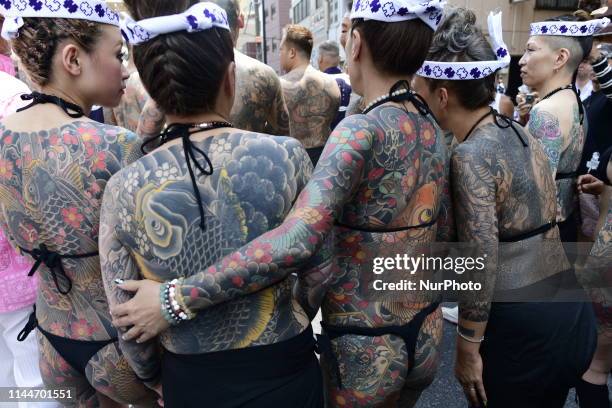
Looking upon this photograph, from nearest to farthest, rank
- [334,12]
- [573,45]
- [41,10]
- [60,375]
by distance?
[41,10] → [60,375] → [573,45] → [334,12]

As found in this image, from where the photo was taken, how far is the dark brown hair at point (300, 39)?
4914 mm

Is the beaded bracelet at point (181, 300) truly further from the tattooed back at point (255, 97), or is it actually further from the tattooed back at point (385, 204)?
the tattooed back at point (255, 97)

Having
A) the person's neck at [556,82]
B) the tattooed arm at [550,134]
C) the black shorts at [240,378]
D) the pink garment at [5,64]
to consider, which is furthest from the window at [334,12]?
the black shorts at [240,378]

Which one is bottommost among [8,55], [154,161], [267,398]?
[267,398]

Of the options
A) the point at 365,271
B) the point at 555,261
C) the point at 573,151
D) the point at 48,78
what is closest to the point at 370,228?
the point at 365,271

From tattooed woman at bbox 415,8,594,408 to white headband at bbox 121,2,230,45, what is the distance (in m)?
1.02

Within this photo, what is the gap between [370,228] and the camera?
4.94ft

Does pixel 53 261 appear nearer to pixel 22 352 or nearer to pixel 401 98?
pixel 22 352

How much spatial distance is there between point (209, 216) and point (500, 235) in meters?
1.28

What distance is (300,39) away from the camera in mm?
4914

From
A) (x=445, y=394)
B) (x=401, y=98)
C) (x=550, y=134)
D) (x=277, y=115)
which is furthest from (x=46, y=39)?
(x=445, y=394)

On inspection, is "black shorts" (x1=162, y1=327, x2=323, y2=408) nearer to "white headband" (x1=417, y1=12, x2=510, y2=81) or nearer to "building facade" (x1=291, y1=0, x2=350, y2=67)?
"white headband" (x1=417, y1=12, x2=510, y2=81)

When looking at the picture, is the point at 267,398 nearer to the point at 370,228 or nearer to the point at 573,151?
the point at 370,228

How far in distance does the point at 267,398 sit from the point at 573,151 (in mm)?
2658
